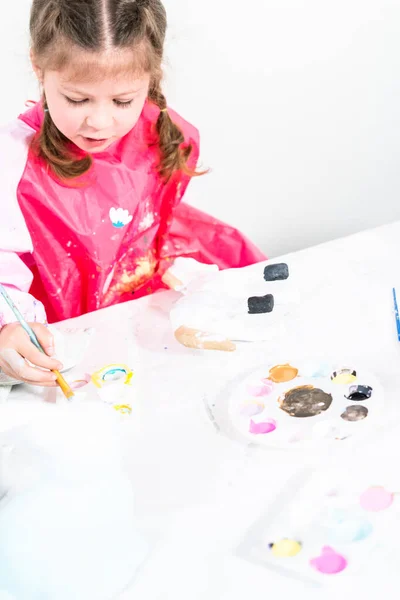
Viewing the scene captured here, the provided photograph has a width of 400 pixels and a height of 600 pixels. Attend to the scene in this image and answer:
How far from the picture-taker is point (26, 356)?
0.89 metres

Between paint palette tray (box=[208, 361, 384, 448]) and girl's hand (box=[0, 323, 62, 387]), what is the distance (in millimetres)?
190

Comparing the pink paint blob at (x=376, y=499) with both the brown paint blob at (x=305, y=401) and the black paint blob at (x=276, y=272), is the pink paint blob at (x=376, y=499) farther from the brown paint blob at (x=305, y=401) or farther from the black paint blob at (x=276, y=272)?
the black paint blob at (x=276, y=272)

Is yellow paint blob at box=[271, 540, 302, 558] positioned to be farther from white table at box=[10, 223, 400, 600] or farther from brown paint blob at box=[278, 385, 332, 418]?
brown paint blob at box=[278, 385, 332, 418]

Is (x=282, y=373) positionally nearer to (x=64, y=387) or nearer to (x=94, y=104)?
(x=64, y=387)

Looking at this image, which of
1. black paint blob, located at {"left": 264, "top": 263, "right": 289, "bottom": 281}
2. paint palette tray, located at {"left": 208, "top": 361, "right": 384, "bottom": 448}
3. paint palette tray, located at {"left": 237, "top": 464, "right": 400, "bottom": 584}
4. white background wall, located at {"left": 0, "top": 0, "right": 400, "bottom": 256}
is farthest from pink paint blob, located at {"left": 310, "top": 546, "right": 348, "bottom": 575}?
white background wall, located at {"left": 0, "top": 0, "right": 400, "bottom": 256}

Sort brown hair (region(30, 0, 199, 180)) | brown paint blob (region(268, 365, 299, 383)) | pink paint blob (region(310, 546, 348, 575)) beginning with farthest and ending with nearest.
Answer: brown hair (region(30, 0, 199, 180)) < brown paint blob (region(268, 365, 299, 383)) < pink paint blob (region(310, 546, 348, 575))

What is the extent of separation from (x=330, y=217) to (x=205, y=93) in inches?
17.5

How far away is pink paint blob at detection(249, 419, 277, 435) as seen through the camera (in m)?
0.75

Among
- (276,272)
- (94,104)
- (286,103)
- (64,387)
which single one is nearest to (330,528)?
(64,387)

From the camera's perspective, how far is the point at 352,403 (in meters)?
0.77

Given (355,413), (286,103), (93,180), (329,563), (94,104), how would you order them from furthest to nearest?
(286,103), (93,180), (94,104), (355,413), (329,563)

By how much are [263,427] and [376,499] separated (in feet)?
0.48

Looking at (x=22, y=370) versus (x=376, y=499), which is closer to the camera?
(x=376, y=499)

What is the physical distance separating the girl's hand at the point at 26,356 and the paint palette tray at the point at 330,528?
318 mm
